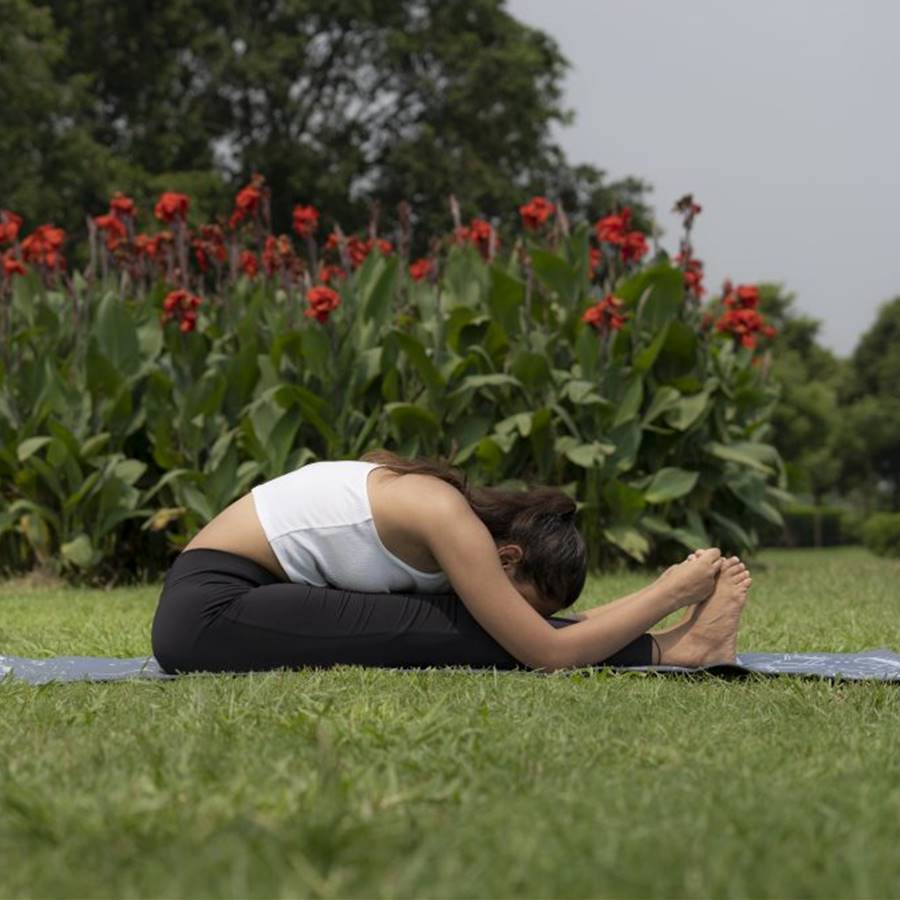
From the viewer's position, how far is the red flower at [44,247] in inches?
343

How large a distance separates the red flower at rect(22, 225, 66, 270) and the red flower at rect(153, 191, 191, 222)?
71 centimetres

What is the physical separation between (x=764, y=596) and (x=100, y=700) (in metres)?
4.33

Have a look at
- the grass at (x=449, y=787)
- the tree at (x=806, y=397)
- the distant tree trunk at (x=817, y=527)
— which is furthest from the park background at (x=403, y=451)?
the distant tree trunk at (x=817, y=527)

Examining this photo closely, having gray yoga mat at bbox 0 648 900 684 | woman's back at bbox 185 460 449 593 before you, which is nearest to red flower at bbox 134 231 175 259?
gray yoga mat at bbox 0 648 900 684

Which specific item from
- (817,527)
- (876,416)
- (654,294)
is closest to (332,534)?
(654,294)

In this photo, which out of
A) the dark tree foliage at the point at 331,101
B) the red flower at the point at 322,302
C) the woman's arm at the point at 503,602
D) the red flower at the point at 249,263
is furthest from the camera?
the dark tree foliage at the point at 331,101

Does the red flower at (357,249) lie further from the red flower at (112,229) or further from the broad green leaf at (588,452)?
the broad green leaf at (588,452)

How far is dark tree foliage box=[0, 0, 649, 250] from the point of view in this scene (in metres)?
24.3

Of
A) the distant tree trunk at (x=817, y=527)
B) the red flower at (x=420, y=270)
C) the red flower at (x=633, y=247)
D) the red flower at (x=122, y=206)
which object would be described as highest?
the red flower at (x=633, y=247)

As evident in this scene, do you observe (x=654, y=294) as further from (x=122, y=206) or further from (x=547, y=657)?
(x=547, y=657)

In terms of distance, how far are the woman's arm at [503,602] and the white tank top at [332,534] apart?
21cm

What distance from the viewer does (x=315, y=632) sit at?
4.15m

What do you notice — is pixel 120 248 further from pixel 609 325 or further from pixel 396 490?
pixel 396 490

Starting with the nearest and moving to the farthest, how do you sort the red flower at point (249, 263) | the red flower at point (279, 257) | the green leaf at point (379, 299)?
the green leaf at point (379, 299) → the red flower at point (279, 257) → the red flower at point (249, 263)
